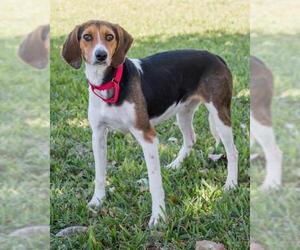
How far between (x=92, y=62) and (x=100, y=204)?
0.65 m

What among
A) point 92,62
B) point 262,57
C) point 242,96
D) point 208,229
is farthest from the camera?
point 242,96

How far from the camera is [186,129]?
2822 millimetres

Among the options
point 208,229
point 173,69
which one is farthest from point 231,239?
point 173,69

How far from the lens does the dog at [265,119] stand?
2.18 meters

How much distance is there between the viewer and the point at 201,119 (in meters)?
2.88

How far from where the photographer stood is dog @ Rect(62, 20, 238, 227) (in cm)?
246

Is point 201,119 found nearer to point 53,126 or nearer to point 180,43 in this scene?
point 180,43

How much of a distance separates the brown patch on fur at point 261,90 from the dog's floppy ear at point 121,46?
1.80 feet

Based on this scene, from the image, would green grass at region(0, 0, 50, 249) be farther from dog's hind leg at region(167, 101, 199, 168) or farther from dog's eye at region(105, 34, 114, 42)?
dog's hind leg at region(167, 101, 199, 168)

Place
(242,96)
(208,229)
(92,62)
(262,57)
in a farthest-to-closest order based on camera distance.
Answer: (242,96) < (208,229) < (92,62) < (262,57)

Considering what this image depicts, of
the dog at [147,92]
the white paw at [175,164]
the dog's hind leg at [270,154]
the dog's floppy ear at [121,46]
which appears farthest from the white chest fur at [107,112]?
the dog's hind leg at [270,154]

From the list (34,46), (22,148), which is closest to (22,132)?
(22,148)

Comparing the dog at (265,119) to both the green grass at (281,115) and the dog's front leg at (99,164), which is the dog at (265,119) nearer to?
the green grass at (281,115)

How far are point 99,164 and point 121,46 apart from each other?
1.79 feet
